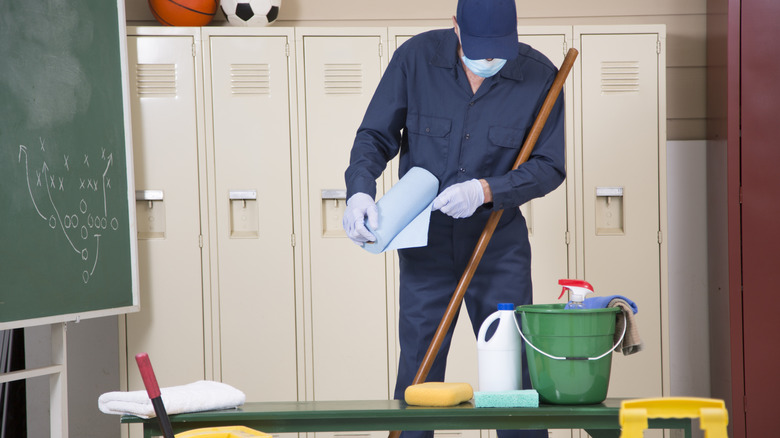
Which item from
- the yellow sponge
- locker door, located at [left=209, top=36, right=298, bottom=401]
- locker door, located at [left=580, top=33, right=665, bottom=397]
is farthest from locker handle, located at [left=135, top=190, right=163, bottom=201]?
the yellow sponge

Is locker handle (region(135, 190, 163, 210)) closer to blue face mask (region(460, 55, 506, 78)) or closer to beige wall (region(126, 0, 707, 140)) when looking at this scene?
beige wall (region(126, 0, 707, 140))

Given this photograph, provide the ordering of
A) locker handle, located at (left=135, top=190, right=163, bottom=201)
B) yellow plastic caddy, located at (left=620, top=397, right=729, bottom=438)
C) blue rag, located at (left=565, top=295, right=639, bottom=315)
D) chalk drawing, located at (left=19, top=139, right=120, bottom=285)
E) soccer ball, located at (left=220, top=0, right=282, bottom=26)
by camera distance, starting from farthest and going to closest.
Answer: soccer ball, located at (left=220, top=0, right=282, bottom=26) → locker handle, located at (left=135, top=190, right=163, bottom=201) → chalk drawing, located at (left=19, top=139, right=120, bottom=285) → blue rag, located at (left=565, top=295, right=639, bottom=315) → yellow plastic caddy, located at (left=620, top=397, right=729, bottom=438)

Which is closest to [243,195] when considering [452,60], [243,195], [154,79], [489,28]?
[243,195]

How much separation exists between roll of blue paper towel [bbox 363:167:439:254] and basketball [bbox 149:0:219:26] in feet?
6.27

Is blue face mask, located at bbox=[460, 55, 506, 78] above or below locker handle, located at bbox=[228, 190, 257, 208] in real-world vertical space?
above

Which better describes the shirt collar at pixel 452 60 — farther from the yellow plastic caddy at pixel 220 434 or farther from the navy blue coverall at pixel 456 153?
the yellow plastic caddy at pixel 220 434

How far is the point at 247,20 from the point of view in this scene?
11.0 ft

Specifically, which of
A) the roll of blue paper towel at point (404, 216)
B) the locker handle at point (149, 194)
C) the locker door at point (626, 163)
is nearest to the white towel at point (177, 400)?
the roll of blue paper towel at point (404, 216)

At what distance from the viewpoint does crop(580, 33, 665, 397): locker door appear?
3.31 m

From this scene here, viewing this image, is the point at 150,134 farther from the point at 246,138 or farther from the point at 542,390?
the point at 542,390

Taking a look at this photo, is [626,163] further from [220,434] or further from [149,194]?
[220,434]

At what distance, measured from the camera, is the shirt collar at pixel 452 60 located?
205cm

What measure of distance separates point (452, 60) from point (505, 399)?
1002 millimetres

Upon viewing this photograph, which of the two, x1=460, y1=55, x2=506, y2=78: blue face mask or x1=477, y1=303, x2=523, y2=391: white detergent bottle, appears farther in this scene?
x1=460, y1=55, x2=506, y2=78: blue face mask
